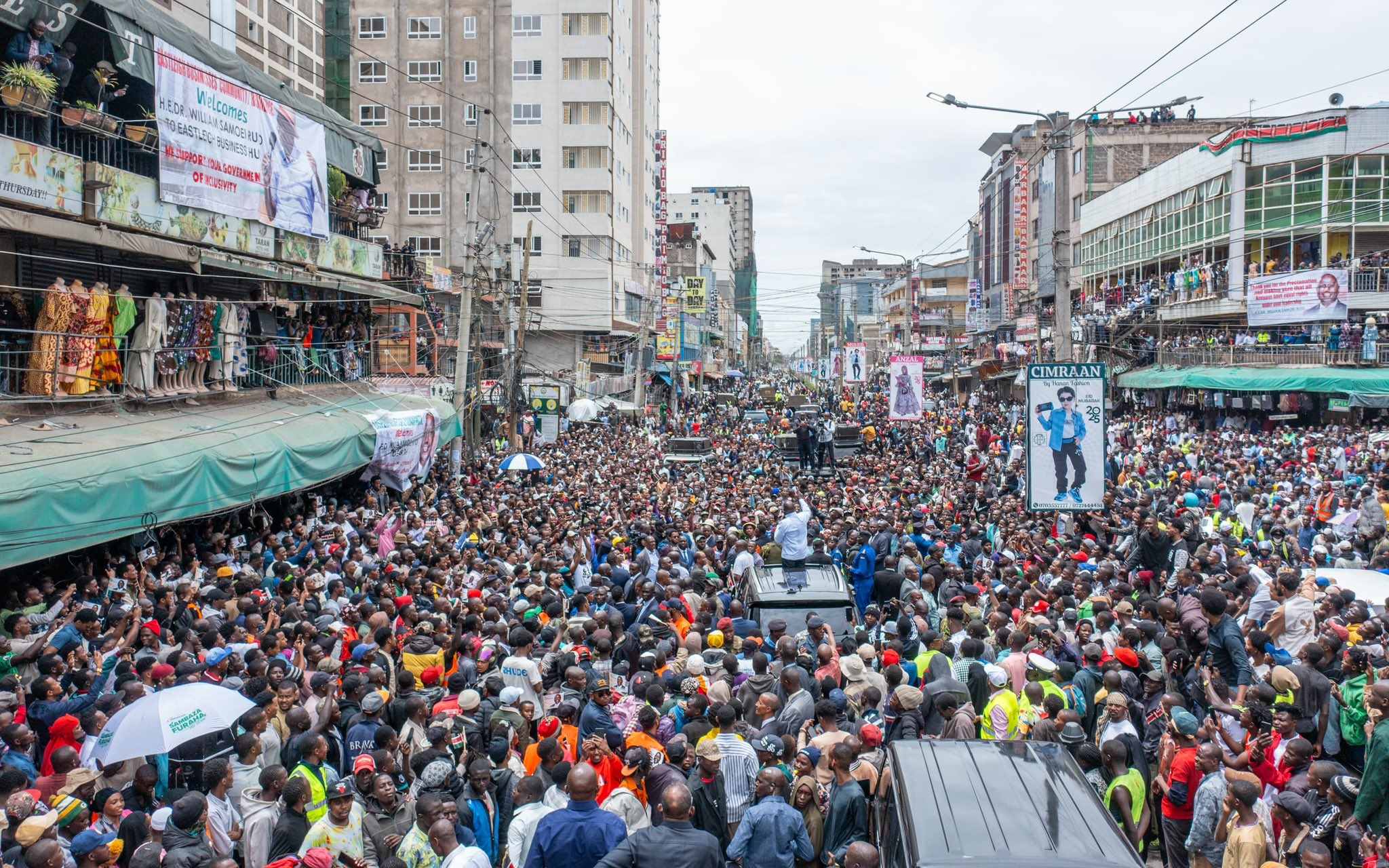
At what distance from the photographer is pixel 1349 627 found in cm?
871

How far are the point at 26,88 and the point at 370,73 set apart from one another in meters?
47.1

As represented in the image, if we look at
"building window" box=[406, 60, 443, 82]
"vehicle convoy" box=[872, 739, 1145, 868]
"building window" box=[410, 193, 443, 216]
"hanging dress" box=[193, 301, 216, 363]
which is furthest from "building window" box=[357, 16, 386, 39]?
"vehicle convoy" box=[872, 739, 1145, 868]

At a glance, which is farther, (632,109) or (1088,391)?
(632,109)

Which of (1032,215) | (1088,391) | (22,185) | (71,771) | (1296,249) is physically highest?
(1032,215)

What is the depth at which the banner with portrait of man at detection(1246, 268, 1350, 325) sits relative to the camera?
102 ft

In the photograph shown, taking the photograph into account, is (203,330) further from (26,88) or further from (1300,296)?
(1300,296)

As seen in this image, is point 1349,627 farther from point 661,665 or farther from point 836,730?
point 661,665

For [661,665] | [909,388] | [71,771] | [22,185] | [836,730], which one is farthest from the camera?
[909,388]

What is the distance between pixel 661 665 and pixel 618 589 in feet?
11.3

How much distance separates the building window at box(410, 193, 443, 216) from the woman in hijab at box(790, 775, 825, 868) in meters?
53.9

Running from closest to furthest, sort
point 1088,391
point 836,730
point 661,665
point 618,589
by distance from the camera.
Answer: point 836,730
point 661,665
point 618,589
point 1088,391

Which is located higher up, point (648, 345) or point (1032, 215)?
point (1032, 215)

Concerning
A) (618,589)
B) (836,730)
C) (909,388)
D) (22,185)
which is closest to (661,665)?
(836,730)

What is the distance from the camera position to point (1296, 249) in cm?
3422
